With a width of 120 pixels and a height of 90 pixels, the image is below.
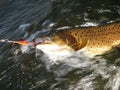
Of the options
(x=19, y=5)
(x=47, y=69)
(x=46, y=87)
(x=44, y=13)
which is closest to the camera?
(x=46, y=87)

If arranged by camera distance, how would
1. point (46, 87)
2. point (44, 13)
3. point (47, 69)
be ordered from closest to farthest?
1. point (46, 87)
2. point (47, 69)
3. point (44, 13)

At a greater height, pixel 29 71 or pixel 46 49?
pixel 46 49

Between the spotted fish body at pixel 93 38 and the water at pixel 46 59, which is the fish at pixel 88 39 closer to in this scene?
the spotted fish body at pixel 93 38

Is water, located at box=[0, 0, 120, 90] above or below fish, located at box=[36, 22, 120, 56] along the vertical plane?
below

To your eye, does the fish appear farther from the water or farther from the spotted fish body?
the water

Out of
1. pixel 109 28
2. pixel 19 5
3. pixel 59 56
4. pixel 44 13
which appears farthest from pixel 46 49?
pixel 19 5

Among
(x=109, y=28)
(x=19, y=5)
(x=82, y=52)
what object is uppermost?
(x=109, y=28)

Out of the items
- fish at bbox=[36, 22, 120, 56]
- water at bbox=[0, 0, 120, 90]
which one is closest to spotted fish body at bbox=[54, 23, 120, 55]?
fish at bbox=[36, 22, 120, 56]

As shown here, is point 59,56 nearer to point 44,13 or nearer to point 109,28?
point 109,28

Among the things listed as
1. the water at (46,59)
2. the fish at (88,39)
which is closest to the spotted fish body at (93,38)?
the fish at (88,39)
